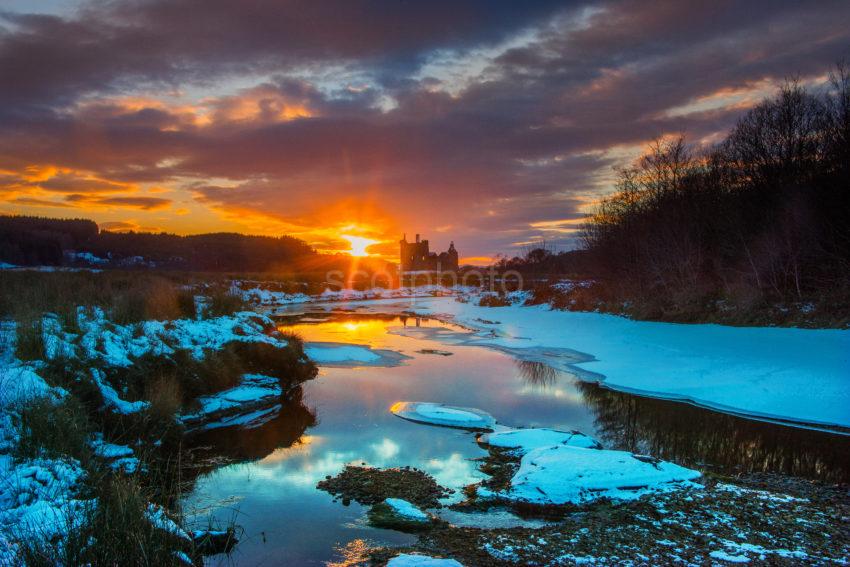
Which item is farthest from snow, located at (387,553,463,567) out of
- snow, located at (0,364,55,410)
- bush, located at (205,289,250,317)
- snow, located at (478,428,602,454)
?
bush, located at (205,289,250,317)

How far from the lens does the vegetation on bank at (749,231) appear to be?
1803 centimetres

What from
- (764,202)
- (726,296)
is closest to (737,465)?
(726,296)

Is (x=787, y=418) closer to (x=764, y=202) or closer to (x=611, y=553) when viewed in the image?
(x=611, y=553)

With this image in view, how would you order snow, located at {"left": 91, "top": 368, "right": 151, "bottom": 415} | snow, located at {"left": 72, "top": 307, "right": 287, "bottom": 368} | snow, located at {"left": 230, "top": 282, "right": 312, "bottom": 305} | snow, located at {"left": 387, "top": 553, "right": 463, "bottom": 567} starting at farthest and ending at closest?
snow, located at {"left": 230, "top": 282, "right": 312, "bottom": 305} → snow, located at {"left": 72, "top": 307, "right": 287, "bottom": 368} → snow, located at {"left": 91, "top": 368, "right": 151, "bottom": 415} → snow, located at {"left": 387, "top": 553, "right": 463, "bottom": 567}

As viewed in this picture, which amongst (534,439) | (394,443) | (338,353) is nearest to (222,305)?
(338,353)

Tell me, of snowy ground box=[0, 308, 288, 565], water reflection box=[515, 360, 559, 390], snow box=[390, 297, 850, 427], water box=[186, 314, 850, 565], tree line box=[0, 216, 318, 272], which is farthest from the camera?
tree line box=[0, 216, 318, 272]

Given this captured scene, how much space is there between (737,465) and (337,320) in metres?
26.6

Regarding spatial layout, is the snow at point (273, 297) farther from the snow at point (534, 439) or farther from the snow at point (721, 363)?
the snow at point (534, 439)

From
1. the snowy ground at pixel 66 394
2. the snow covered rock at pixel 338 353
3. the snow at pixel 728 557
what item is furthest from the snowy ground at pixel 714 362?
the snowy ground at pixel 66 394

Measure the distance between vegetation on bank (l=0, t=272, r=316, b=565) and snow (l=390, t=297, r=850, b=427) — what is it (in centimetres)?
940

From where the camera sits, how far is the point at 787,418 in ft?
31.2

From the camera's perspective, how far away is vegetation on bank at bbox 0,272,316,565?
361cm

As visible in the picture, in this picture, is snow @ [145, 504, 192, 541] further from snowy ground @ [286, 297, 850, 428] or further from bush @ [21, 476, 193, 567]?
snowy ground @ [286, 297, 850, 428]

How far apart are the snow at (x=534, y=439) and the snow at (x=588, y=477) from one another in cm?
93
